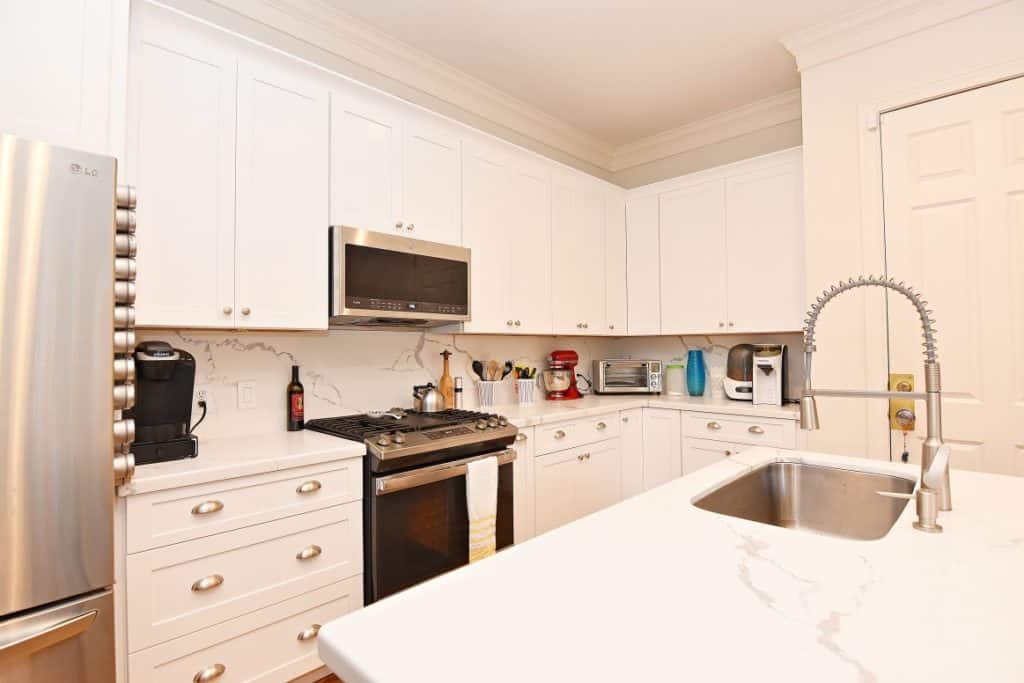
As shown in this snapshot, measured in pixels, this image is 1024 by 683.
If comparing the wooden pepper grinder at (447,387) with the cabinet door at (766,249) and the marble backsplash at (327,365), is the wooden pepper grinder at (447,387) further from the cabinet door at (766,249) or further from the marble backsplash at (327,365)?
the cabinet door at (766,249)

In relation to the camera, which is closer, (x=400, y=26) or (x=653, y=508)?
(x=653, y=508)

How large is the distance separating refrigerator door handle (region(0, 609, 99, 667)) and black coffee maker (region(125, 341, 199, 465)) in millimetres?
462

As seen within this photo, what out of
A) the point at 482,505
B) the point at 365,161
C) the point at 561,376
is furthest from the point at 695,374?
the point at 365,161

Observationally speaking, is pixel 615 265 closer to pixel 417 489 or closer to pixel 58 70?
pixel 417 489

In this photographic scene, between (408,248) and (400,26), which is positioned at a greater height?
(400,26)

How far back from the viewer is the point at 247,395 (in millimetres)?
2295

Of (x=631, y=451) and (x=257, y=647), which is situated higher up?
(x=631, y=451)

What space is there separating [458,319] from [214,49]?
145 centimetres

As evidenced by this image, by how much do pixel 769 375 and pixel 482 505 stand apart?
195cm

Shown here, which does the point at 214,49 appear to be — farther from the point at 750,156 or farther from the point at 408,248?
the point at 750,156

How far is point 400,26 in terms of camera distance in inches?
106

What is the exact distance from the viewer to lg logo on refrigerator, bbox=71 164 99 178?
4.40ft

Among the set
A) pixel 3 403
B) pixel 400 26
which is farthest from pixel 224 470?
pixel 400 26

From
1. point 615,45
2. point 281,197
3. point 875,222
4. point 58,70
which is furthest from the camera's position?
point 615,45
